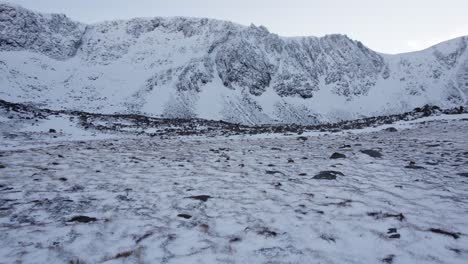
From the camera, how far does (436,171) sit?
9.50 metres

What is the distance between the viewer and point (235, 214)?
621 centimetres

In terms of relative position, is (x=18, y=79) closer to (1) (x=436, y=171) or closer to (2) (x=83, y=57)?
(2) (x=83, y=57)

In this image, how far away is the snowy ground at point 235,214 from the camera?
180 inches

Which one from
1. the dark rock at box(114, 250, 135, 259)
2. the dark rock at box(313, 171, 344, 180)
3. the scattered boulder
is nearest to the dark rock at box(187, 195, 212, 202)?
the dark rock at box(114, 250, 135, 259)

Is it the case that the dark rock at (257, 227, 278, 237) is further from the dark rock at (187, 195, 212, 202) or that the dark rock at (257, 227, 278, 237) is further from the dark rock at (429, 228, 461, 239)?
the dark rock at (429, 228, 461, 239)

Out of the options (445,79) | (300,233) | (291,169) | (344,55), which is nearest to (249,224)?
(300,233)

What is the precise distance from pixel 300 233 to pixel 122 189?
4.51m

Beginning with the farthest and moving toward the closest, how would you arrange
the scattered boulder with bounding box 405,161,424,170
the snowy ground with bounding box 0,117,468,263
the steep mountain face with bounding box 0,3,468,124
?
the steep mountain face with bounding box 0,3,468,124 → the scattered boulder with bounding box 405,161,424,170 → the snowy ground with bounding box 0,117,468,263

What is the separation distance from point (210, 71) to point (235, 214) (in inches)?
4249

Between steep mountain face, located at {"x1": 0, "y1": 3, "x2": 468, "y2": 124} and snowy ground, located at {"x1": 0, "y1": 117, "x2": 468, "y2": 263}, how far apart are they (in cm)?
7325

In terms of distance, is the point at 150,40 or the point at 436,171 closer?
the point at 436,171

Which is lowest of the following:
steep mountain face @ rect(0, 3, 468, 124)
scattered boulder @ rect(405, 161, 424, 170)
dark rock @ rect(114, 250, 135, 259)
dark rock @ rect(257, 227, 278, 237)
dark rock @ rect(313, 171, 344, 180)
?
dark rock @ rect(114, 250, 135, 259)

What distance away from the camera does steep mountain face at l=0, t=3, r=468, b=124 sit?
292 feet

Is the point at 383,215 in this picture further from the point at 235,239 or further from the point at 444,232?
the point at 235,239
